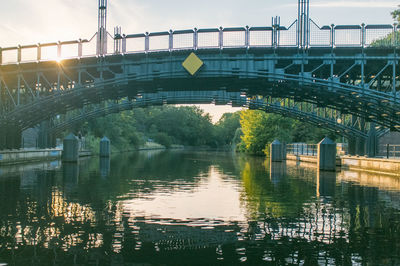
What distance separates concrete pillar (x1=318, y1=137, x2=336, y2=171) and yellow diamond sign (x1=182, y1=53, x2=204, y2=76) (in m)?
11.4

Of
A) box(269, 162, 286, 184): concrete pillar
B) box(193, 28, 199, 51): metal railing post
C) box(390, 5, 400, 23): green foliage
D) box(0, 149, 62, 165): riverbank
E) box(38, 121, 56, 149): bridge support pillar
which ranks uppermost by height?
box(390, 5, 400, 23): green foliage

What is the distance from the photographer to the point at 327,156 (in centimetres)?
3481

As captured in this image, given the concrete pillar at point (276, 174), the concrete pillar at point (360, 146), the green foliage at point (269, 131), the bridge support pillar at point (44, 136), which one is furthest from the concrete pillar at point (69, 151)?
the green foliage at point (269, 131)

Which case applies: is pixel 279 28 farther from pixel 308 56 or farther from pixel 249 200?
pixel 249 200

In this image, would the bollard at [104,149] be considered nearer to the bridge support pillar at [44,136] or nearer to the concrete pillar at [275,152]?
the bridge support pillar at [44,136]

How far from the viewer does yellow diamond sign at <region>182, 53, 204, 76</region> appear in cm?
3122

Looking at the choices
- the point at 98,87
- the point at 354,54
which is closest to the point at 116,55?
the point at 98,87

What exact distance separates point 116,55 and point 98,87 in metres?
2.95

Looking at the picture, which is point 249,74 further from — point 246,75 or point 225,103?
point 225,103

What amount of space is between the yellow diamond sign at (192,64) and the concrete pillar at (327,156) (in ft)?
37.6

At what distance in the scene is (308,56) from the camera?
30.9 meters

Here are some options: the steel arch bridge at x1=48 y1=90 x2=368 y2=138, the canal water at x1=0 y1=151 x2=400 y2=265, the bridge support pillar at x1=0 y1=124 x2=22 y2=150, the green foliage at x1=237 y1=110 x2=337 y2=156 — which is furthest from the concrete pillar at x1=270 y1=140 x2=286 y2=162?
the canal water at x1=0 y1=151 x2=400 y2=265

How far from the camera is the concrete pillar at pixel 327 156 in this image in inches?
1358

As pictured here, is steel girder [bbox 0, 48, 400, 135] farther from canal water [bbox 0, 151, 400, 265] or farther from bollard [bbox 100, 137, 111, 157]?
bollard [bbox 100, 137, 111, 157]
